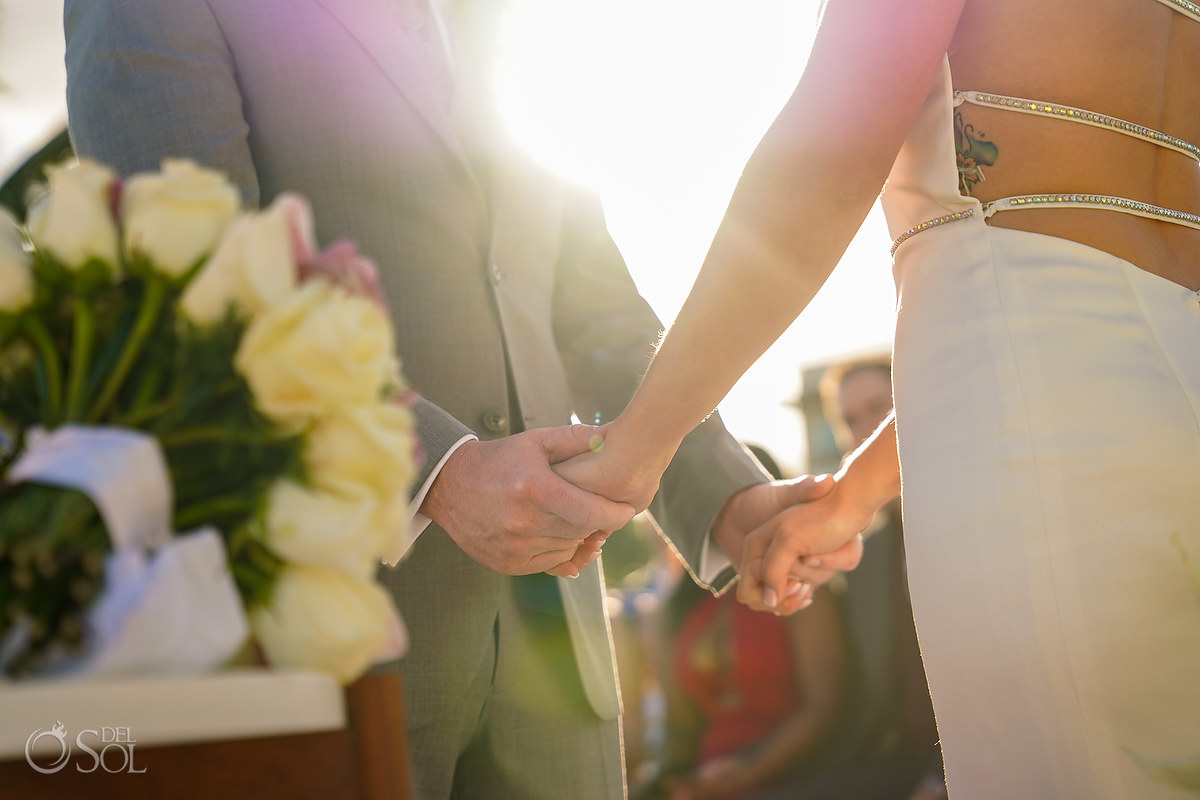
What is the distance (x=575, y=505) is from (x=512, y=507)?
4.8 inches

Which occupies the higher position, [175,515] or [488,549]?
[175,515]

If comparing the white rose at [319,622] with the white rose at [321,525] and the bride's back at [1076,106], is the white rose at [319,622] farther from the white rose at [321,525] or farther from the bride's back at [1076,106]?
the bride's back at [1076,106]

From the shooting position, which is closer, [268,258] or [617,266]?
[268,258]

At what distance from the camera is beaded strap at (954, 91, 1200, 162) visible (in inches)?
59.2

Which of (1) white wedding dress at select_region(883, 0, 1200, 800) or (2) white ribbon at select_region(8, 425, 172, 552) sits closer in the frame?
(2) white ribbon at select_region(8, 425, 172, 552)

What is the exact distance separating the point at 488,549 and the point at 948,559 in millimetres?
819

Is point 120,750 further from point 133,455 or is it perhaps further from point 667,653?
point 667,653

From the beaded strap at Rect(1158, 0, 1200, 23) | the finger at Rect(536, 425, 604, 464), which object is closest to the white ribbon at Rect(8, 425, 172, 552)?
the finger at Rect(536, 425, 604, 464)

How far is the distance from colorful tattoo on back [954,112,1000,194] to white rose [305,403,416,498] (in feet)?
3.60

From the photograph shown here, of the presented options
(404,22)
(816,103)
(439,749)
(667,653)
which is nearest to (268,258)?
(816,103)

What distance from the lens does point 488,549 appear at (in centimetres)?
185

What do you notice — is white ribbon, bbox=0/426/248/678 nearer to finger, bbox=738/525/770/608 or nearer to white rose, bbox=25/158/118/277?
white rose, bbox=25/158/118/277

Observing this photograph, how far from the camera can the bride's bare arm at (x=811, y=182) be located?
1.49 m

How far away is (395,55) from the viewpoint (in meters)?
2.04
